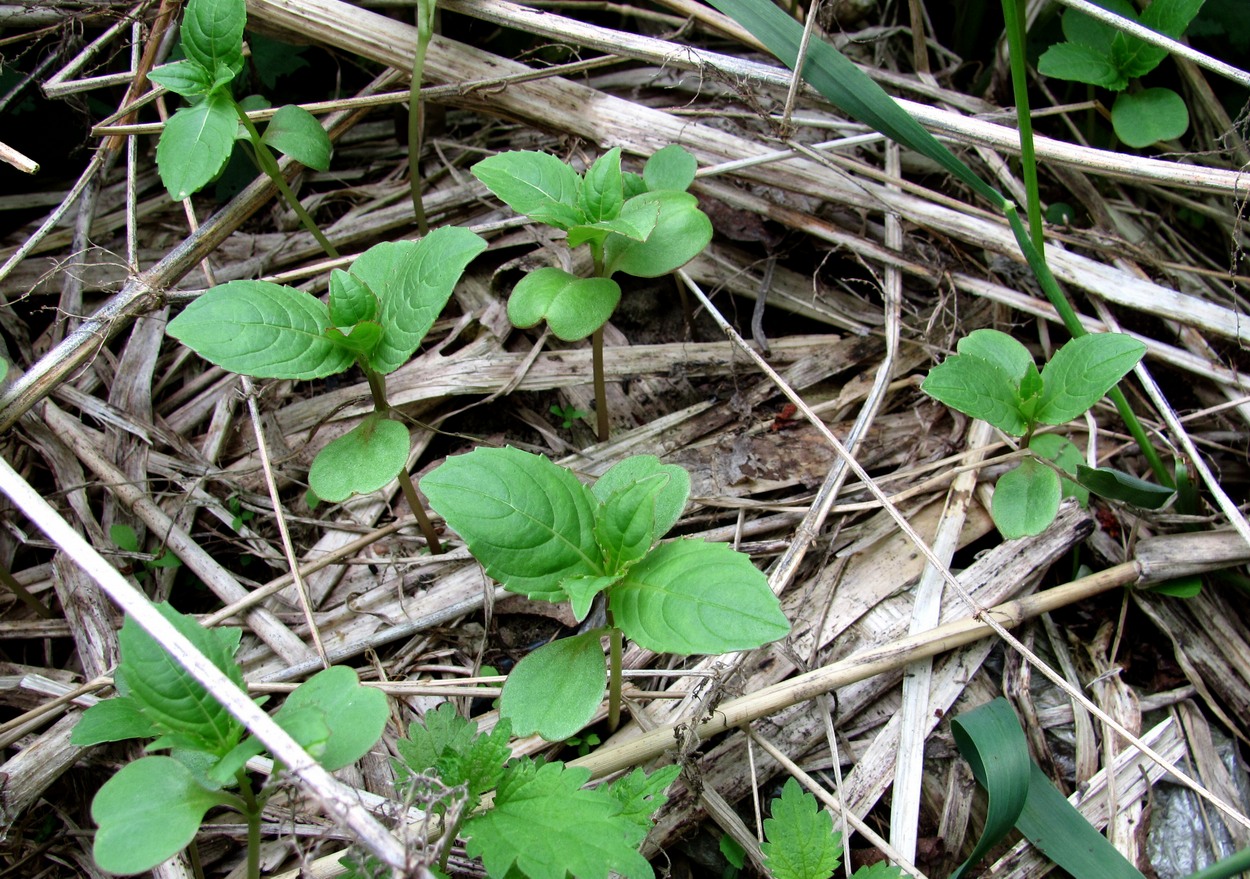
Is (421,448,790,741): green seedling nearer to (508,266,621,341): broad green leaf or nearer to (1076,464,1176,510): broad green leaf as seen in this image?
(508,266,621,341): broad green leaf

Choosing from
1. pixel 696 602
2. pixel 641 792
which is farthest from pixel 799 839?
pixel 696 602

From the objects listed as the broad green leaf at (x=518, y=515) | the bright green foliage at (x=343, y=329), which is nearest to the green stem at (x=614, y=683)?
the broad green leaf at (x=518, y=515)

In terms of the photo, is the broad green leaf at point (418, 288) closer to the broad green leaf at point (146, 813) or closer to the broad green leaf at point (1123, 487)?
the broad green leaf at point (146, 813)

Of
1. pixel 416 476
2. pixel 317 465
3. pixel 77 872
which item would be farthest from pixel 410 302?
pixel 77 872

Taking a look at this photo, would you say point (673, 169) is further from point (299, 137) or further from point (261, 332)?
point (261, 332)

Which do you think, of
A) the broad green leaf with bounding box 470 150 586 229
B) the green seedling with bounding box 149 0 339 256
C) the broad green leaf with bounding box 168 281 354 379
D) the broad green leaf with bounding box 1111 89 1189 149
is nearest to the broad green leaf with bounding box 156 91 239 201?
the green seedling with bounding box 149 0 339 256

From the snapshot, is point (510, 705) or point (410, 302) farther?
point (410, 302)

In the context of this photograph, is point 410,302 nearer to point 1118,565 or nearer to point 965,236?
point 965,236
